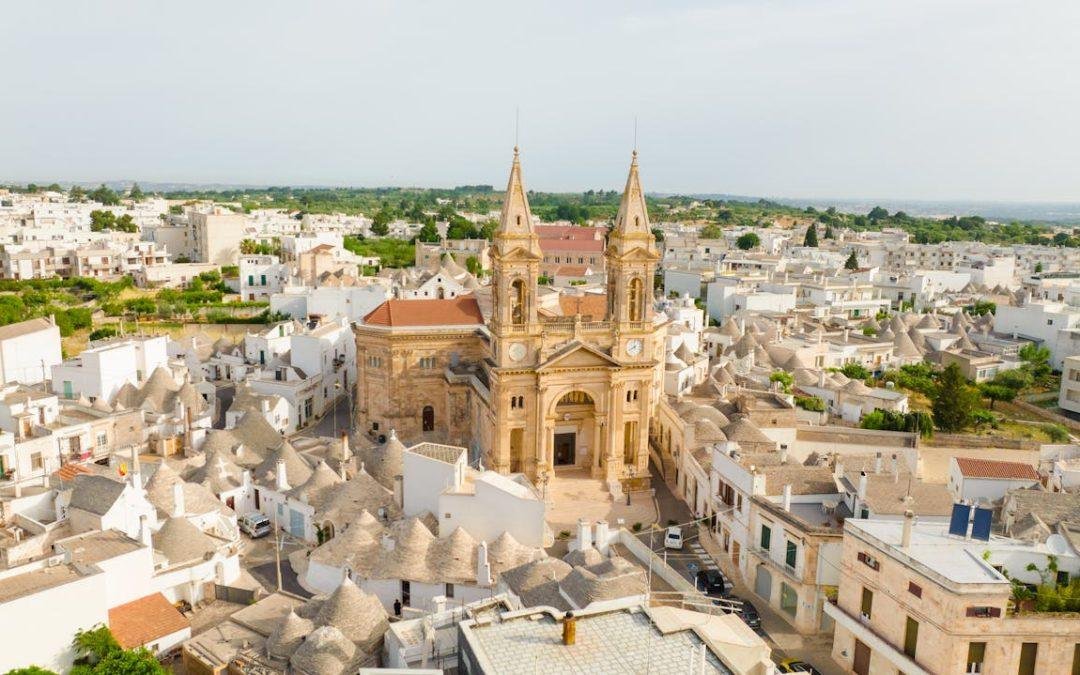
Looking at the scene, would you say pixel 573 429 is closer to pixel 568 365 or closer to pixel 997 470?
pixel 568 365

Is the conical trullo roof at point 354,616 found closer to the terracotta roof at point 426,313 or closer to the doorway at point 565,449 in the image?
the doorway at point 565,449

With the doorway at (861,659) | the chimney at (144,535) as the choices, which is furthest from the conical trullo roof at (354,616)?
the doorway at (861,659)

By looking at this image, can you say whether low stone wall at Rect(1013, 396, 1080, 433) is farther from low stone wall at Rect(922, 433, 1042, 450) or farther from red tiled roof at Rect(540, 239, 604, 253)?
red tiled roof at Rect(540, 239, 604, 253)

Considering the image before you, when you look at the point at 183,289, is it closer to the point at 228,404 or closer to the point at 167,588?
the point at 228,404

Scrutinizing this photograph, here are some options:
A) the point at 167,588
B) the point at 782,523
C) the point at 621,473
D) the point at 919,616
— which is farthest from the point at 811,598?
the point at 167,588

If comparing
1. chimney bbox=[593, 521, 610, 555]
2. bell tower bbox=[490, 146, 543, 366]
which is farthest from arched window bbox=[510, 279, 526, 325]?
chimney bbox=[593, 521, 610, 555]

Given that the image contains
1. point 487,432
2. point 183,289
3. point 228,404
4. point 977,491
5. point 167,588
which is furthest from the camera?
point 183,289

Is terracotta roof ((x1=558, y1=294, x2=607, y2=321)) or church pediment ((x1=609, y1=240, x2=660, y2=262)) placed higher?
church pediment ((x1=609, y1=240, x2=660, y2=262))
